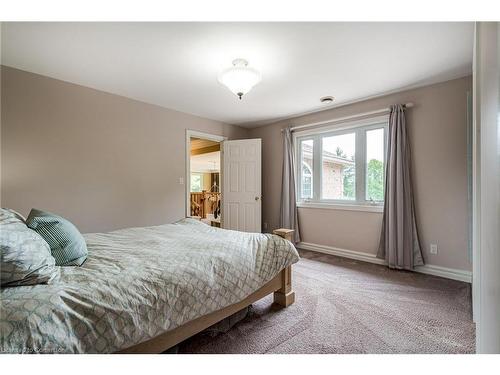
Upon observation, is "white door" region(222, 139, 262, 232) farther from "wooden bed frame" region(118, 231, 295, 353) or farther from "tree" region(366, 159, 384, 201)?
"wooden bed frame" region(118, 231, 295, 353)

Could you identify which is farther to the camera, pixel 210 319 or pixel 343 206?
pixel 343 206

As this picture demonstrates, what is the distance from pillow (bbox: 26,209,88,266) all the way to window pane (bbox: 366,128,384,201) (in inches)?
134

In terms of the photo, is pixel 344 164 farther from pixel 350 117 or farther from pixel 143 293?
pixel 143 293

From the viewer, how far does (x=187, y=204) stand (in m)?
3.94

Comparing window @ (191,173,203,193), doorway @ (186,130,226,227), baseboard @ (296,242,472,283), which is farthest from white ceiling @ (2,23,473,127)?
window @ (191,173,203,193)

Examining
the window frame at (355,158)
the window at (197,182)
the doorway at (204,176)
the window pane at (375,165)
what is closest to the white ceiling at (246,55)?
the window frame at (355,158)

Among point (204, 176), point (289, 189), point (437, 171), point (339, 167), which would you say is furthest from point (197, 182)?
point (437, 171)

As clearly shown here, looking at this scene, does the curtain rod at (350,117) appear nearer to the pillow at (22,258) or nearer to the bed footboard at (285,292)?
the bed footboard at (285,292)

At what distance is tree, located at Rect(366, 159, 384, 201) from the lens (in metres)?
3.25

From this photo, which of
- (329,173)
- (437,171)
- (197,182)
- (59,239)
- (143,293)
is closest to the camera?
(143,293)

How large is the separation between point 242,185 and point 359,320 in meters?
2.92

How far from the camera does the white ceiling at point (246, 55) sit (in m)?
1.82

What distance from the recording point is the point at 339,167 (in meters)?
3.70
